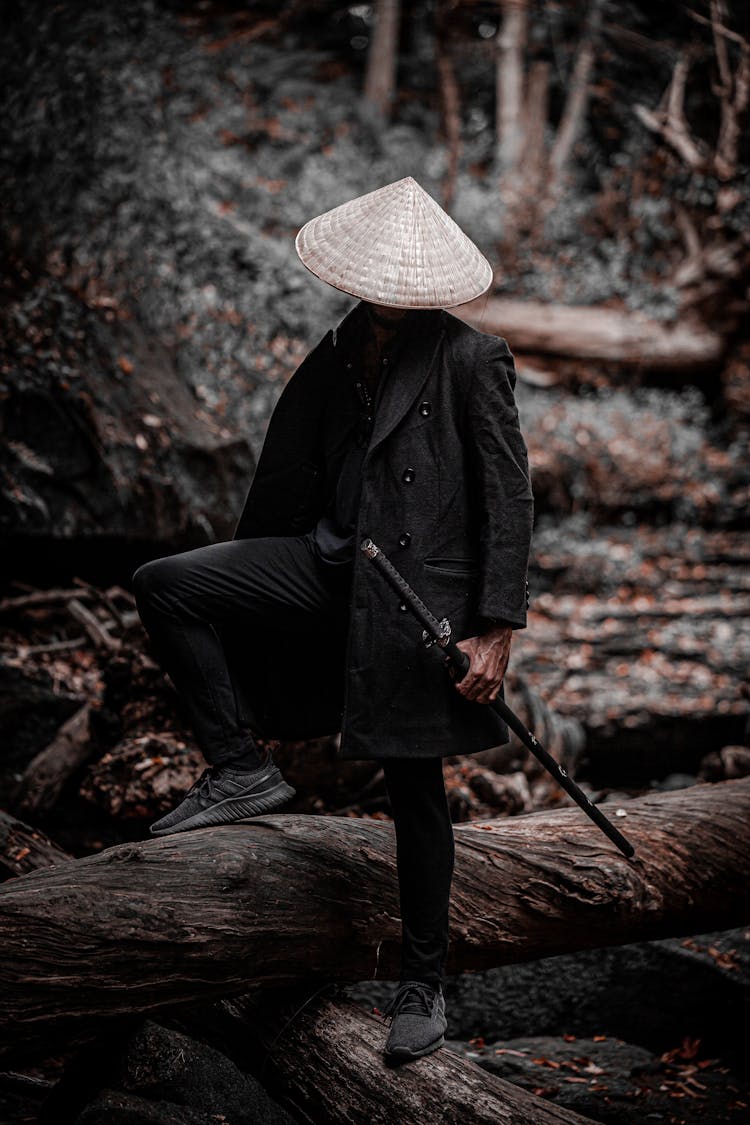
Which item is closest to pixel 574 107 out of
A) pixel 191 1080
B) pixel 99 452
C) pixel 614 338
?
pixel 614 338

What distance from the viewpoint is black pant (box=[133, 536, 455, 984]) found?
3.01 metres

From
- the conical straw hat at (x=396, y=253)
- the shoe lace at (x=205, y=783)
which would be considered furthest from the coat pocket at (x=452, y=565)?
the shoe lace at (x=205, y=783)

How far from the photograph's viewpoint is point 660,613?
978 centimetres

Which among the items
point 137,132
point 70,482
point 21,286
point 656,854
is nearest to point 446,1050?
point 656,854

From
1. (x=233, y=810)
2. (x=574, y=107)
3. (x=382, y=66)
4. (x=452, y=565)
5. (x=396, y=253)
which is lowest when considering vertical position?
(x=233, y=810)

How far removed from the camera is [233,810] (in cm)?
318

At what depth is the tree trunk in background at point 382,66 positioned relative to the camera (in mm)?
15891

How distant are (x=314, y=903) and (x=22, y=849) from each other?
117 centimetres

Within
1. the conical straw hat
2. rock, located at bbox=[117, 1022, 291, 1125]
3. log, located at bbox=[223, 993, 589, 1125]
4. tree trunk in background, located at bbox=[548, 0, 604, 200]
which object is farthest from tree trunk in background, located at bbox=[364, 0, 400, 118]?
rock, located at bbox=[117, 1022, 291, 1125]

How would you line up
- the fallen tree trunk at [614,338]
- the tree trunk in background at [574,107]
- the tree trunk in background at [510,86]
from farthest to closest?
the tree trunk in background at [510,86]
the tree trunk in background at [574,107]
the fallen tree trunk at [614,338]

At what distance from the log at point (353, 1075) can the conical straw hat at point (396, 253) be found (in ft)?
7.40

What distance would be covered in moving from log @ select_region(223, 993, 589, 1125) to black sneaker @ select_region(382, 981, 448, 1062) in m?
0.06

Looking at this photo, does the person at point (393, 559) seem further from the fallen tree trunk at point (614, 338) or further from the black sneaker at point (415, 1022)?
the fallen tree trunk at point (614, 338)

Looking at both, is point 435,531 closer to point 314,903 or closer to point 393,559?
point 393,559
